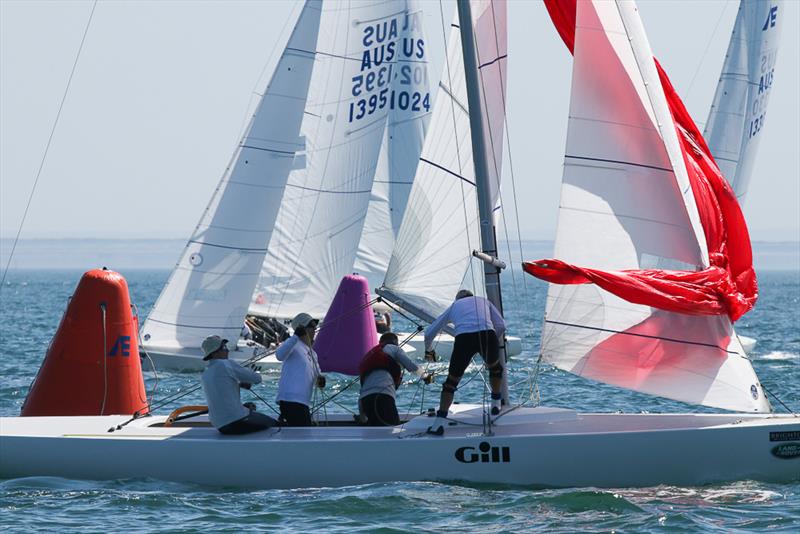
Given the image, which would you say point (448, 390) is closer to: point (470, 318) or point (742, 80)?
point (470, 318)

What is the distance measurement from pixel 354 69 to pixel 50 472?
39.5 ft

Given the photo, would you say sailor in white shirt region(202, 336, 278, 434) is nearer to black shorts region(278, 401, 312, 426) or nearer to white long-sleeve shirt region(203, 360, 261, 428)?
white long-sleeve shirt region(203, 360, 261, 428)

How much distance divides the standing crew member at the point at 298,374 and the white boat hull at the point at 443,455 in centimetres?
34

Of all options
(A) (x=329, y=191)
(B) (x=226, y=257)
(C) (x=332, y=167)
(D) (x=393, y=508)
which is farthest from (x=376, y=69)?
(D) (x=393, y=508)

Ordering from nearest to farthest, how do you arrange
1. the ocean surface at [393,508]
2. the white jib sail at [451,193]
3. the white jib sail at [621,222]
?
the ocean surface at [393,508]
the white jib sail at [621,222]
the white jib sail at [451,193]

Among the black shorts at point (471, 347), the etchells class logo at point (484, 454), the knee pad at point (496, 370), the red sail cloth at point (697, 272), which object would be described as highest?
the red sail cloth at point (697, 272)

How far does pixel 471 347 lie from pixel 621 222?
1.57 m

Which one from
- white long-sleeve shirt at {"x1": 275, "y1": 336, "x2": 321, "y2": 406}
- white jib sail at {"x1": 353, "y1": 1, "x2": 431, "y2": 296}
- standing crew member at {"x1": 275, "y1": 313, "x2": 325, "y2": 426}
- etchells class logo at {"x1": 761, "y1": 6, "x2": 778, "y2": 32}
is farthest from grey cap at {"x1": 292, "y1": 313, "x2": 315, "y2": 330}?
etchells class logo at {"x1": 761, "y1": 6, "x2": 778, "y2": 32}

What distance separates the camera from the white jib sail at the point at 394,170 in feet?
77.7

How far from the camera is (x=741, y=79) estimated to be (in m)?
23.8

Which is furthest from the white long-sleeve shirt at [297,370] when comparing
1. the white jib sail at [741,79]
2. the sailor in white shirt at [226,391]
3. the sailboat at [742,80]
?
the white jib sail at [741,79]

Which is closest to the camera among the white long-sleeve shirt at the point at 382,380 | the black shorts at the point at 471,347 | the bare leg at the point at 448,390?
the black shorts at the point at 471,347

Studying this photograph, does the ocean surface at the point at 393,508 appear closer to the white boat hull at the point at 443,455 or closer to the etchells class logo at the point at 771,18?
the white boat hull at the point at 443,455

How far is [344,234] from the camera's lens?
840 inches
